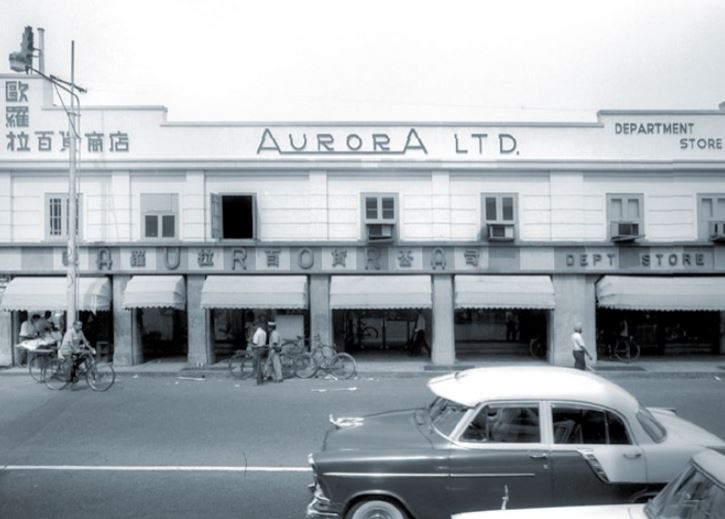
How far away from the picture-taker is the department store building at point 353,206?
18672mm

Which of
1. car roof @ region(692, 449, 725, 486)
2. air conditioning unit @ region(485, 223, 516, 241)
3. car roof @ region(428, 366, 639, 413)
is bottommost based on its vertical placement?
car roof @ region(692, 449, 725, 486)

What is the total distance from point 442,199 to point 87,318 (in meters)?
12.5

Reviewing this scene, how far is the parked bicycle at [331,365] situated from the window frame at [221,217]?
4.11m

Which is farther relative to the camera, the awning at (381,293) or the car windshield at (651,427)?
the awning at (381,293)

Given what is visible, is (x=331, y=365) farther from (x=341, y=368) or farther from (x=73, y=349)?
(x=73, y=349)

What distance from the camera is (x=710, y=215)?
1888cm

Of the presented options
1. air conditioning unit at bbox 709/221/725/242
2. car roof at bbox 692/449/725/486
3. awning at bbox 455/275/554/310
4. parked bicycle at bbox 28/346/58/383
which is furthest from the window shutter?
car roof at bbox 692/449/725/486

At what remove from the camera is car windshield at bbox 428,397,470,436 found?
5.65 m

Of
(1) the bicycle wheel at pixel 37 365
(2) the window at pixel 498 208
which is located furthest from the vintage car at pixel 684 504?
(1) the bicycle wheel at pixel 37 365

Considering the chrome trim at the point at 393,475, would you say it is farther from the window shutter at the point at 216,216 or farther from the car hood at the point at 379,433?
the window shutter at the point at 216,216

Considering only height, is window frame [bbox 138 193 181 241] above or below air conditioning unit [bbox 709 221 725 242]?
above

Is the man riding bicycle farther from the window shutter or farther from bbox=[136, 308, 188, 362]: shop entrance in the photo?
bbox=[136, 308, 188, 362]: shop entrance

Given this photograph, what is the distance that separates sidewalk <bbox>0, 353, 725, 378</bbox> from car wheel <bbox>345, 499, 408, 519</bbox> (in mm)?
11845

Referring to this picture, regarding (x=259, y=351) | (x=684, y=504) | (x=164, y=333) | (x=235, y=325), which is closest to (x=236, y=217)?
(x=235, y=325)
